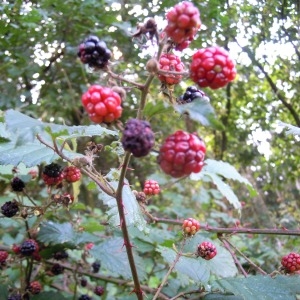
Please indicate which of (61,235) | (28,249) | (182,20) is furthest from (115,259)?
(182,20)

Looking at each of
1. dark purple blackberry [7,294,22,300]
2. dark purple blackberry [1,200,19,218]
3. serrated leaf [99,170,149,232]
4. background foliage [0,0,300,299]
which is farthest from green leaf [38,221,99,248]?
serrated leaf [99,170,149,232]

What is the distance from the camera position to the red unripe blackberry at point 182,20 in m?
0.89

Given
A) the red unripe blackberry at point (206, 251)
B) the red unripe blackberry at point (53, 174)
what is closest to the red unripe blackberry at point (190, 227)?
the red unripe blackberry at point (206, 251)

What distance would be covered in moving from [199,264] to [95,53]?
118 centimetres

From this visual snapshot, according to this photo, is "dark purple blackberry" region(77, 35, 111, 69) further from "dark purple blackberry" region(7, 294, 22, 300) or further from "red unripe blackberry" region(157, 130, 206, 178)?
"dark purple blackberry" region(7, 294, 22, 300)

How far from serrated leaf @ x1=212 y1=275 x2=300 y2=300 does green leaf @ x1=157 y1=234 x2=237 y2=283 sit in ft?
0.53

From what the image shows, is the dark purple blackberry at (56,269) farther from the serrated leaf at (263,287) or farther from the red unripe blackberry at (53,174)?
the serrated leaf at (263,287)

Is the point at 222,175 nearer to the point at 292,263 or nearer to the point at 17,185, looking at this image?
the point at 292,263

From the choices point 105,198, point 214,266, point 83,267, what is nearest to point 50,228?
point 83,267

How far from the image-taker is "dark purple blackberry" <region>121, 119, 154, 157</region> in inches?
33.3

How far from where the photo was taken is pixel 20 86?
3590 mm

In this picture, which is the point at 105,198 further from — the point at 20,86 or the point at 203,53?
the point at 20,86

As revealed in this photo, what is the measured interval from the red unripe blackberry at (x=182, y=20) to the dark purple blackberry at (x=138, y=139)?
0.23 meters

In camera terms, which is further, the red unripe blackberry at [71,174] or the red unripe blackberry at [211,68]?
the red unripe blackberry at [71,174]
